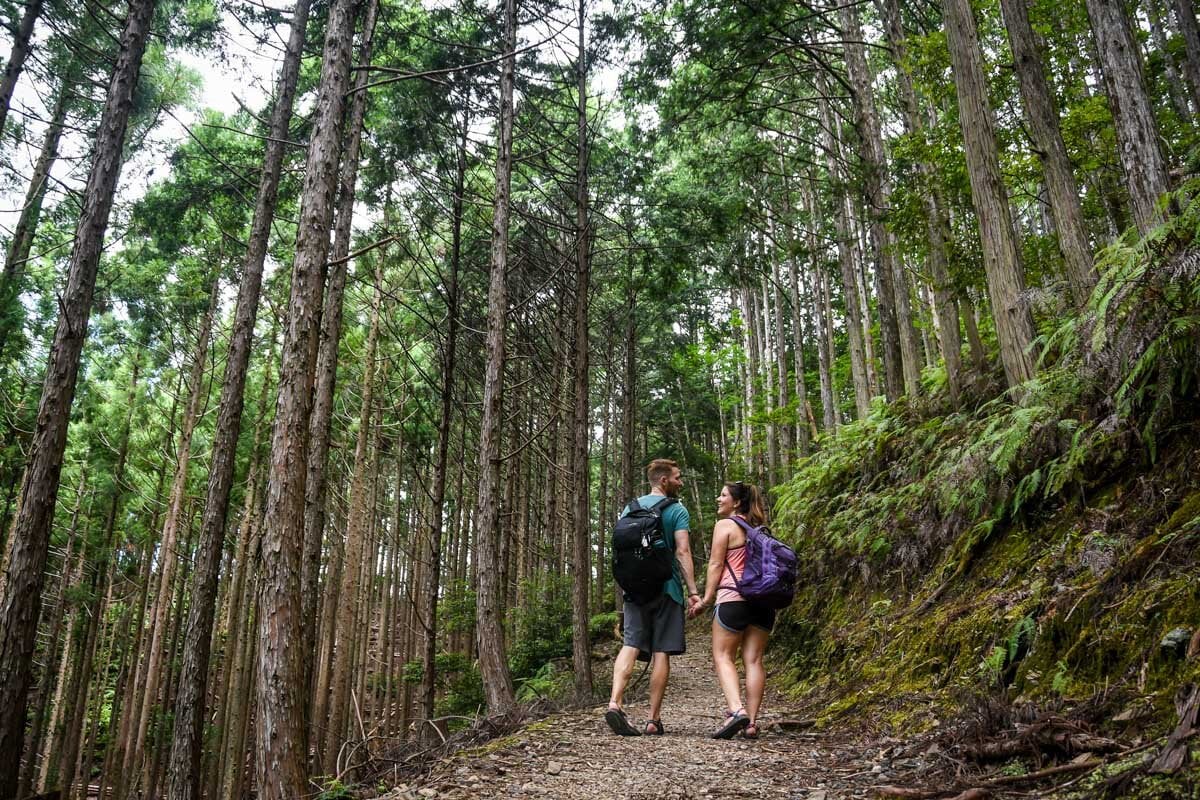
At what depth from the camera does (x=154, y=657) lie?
53.0 ft

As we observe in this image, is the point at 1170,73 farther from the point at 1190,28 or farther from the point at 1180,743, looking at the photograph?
the point at 1180,743

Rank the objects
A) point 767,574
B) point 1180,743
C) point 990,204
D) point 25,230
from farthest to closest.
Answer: point 25,230, point 990,204, point 767,574, point 1180,743

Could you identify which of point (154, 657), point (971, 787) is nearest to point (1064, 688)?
point (971, 787)

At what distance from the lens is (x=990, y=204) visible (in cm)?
680

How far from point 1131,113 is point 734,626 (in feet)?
19.4

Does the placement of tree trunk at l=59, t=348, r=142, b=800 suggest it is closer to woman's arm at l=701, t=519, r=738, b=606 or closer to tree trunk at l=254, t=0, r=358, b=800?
tree trunk at l=254, t=0, r=358, b=800

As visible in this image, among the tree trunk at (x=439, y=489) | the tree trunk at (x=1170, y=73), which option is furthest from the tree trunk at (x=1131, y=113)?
the tree trunk at (x=439, y=489)

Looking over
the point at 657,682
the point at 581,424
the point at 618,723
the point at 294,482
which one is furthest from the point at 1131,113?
the point at 294,482

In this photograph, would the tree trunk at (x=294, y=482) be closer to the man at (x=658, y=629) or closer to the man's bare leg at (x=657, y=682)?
the man at (x=658, y=629)

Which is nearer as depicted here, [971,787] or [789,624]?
[971,787]

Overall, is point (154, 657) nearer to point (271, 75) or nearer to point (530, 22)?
point (271, 75)

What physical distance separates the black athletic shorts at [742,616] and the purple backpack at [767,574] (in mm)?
69

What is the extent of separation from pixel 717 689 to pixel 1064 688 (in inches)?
282

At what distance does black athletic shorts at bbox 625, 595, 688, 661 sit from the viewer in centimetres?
513
